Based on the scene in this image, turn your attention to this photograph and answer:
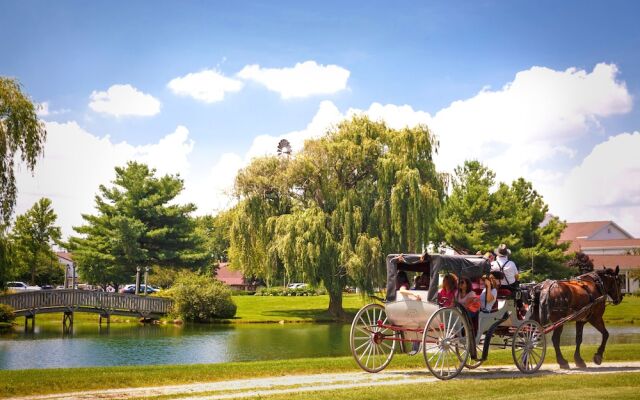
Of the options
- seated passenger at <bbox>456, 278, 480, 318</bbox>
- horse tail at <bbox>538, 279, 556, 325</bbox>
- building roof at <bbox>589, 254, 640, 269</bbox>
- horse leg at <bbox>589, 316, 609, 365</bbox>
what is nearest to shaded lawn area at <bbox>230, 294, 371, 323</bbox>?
horse leg at <bbox>589, 316, 609, 365</bbox>

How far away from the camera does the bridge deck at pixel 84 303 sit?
141ft

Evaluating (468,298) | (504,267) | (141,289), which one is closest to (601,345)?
(504,267)

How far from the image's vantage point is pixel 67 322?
4706 centimetres

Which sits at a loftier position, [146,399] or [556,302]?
[556,302]

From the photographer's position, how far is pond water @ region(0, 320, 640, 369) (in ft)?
88.7

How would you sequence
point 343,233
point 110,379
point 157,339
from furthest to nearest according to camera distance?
point 343,233 < point 157,339 < point 110,379

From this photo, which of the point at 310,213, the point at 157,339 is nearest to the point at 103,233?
the point at 310,213

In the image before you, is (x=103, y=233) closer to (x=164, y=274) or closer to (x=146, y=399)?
(x=164, y=274)

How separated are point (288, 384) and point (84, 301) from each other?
34.9 meters

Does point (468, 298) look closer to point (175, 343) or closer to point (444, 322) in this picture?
point (444, 322)

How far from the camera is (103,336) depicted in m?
37.0

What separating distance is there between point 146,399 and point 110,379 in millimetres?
3093

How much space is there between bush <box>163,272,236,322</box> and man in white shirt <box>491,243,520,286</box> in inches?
1259

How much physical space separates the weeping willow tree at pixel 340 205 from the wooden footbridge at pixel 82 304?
5.96 meters
